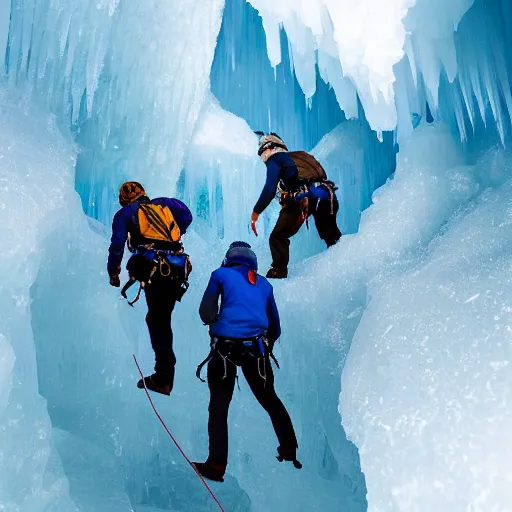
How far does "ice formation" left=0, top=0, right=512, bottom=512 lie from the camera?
10.8ft

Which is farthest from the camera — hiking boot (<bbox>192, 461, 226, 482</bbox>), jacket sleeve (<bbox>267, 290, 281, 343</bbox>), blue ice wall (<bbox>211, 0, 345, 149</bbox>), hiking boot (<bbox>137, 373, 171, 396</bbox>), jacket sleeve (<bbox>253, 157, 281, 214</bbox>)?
blue ice wall (<bbox>211, 0, 345, 149</bbox>)

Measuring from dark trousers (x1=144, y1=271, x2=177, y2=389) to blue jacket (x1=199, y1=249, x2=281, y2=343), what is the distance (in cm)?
54

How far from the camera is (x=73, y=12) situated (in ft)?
16.7

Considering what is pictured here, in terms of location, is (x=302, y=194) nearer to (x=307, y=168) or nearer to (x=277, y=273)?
(x=307, y=168)

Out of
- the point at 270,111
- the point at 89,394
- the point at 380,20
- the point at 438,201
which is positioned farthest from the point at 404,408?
the point at 270,111

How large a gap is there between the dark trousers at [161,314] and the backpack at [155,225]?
0.25 m

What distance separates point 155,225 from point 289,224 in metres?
1.25

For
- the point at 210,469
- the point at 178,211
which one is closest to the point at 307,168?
the point at 178,211

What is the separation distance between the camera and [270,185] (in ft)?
15.6

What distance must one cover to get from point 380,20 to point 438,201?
148 centimetres

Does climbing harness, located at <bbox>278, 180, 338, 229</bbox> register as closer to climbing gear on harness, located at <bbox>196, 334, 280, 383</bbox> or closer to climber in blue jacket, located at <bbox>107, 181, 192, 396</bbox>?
climber in blue jacket, located at <bbox>107, 181, 192, 396</bbox>

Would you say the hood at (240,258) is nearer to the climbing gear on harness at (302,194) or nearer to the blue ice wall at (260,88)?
the climbing gear on harness at (302,194)

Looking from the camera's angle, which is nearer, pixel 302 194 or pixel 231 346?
pixel 231 346

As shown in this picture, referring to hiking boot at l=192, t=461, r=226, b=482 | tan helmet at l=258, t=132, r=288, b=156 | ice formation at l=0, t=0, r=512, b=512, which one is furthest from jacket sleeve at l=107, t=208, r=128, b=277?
→ hiking boot at l=192, t=461, r=226, b=482
